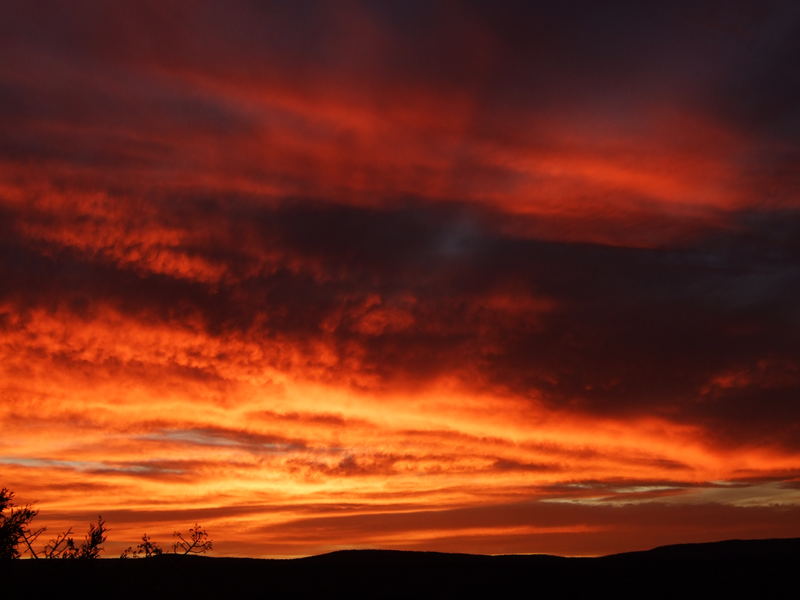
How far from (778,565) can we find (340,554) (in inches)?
827

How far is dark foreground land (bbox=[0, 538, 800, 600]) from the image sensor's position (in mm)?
34469

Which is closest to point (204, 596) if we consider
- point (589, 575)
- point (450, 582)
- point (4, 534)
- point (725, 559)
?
point (450, 582)

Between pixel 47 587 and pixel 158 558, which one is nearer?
pixel 47 587

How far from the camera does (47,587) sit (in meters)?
36.1

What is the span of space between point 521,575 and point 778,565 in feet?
36.8

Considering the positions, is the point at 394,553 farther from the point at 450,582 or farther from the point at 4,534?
the point at 4,534

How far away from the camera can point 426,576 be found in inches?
1499

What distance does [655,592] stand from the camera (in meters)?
33.8

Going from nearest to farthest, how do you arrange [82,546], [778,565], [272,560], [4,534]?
[778,565] → [272,560] → [4,534] → [82,546]

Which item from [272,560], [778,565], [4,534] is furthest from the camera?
[4,534]

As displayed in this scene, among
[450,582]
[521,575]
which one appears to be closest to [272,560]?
[450,582]

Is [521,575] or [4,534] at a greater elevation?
[4,534]

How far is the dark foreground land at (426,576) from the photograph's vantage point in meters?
34.5

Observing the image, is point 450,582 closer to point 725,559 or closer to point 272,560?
point 272,560
